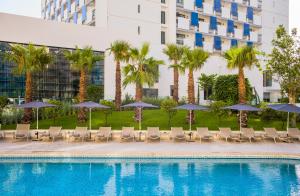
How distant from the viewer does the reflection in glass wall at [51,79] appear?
25797 millimetres

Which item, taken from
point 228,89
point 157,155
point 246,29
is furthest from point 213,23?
point 157,155

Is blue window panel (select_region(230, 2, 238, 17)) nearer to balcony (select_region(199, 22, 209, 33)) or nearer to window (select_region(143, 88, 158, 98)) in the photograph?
balcony (select_region(199, 22, 209, 33))

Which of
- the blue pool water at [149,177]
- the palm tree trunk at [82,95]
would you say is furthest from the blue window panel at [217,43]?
the blue pool water at [149,177]

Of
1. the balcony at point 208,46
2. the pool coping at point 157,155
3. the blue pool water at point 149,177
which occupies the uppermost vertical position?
the balcony at point 208,46

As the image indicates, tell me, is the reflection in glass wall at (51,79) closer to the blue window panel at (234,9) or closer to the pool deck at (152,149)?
the pool deck at (152,149)

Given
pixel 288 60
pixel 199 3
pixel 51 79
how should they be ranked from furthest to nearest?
pixel 199 3 → pixel 51 79 → pixel 288 60

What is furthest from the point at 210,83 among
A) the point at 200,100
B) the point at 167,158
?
the point at 167,158

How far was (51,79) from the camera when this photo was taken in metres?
28.1

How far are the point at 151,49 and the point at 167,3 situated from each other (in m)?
7.87

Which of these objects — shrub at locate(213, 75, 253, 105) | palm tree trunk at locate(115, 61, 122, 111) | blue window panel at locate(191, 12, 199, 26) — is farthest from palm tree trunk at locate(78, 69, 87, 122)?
blue window panel at locate(191, 12, 199, 26)

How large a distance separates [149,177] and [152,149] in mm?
3909

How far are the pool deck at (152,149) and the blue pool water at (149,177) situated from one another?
352 mm

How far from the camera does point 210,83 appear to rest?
114ft

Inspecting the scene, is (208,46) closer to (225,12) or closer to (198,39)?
(198,39)
